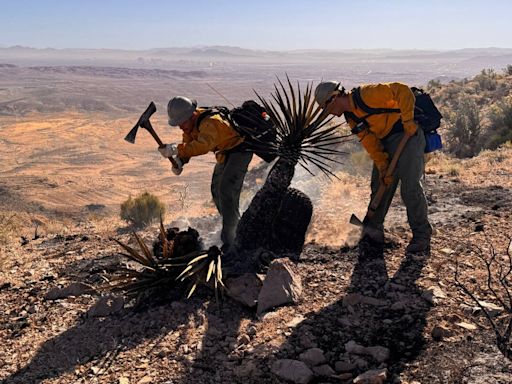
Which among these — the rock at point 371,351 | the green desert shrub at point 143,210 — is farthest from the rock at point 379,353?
the green desert shrub at point 143,210

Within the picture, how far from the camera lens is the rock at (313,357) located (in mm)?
3369

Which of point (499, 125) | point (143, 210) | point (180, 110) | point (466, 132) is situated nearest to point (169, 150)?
point (180, 110)

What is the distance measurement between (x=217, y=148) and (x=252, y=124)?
1.35ft

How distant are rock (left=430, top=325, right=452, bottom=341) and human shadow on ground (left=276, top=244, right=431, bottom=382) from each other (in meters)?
0.09

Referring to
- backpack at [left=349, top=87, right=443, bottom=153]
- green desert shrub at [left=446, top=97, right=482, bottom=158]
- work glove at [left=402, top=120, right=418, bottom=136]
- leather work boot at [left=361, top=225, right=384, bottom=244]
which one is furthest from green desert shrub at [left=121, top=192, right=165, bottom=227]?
green desert shrub at [left=446, top=97, right=482, bottom=158]

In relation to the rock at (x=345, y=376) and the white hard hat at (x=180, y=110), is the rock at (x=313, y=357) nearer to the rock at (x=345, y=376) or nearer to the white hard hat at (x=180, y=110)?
the rock at (x=345, y=376)

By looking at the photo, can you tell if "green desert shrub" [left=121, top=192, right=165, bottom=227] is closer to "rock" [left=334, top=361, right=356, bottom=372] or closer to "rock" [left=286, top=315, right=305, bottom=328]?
"rock" [left=286, top=315, right=305, bottom=328]

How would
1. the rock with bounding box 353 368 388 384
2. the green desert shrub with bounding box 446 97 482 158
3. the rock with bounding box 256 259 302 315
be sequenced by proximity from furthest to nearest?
the green desert shrub with bounding box 446 97 482 158
the rock with bounding box 256 259 302 315
the rock with bounding box 353 368 388 384

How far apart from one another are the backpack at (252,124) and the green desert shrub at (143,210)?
490 cm

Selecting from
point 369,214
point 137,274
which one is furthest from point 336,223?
point 137,274

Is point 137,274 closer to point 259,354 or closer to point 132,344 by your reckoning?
point 132,344

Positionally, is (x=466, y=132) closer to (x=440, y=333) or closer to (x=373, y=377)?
(x=440, y=333)

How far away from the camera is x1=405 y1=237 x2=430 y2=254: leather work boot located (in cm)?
507

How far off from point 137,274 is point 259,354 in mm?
1585
